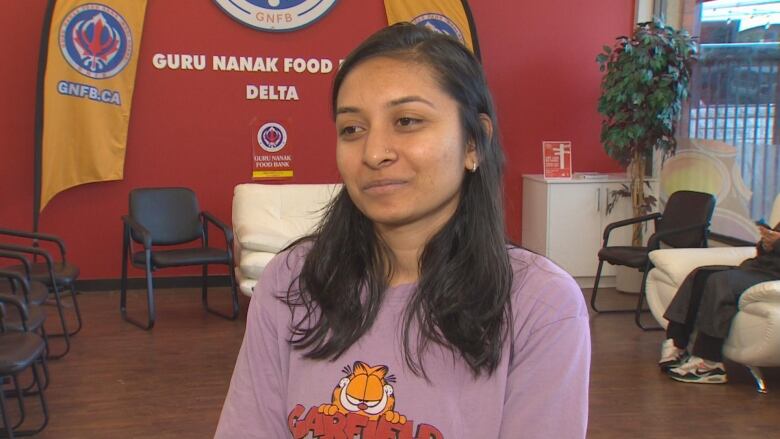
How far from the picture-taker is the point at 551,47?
6.27 meters

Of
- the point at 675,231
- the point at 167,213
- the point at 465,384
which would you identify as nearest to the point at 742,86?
the point at 675,231

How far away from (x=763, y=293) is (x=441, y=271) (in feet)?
9.57

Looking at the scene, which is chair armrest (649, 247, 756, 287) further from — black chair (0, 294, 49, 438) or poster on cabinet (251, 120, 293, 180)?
black chair (0, 294, 49, 438)

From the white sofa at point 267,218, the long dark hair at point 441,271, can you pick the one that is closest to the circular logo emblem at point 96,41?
the white sofa at point 267,218

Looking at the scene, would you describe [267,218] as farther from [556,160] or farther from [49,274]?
[556,160]

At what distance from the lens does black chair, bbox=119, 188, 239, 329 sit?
15.9 feet

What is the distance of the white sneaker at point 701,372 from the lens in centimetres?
389

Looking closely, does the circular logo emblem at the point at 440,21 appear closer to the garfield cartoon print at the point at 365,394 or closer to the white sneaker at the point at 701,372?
the white sneaker at the point at 701,372

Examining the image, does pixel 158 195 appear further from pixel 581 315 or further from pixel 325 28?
pixel 581 315

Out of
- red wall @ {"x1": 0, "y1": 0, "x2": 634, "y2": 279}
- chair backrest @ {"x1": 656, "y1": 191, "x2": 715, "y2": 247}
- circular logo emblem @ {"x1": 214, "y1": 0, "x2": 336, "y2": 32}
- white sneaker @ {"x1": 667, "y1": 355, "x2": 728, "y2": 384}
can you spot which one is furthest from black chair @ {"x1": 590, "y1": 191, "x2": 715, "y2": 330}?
circular logo emblem @ {"x1": 214, "y1": 0, "x2": 336, "y2": 32}

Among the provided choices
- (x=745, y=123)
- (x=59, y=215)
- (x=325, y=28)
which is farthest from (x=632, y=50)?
(x=59, y=215)

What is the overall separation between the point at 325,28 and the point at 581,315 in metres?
5.08

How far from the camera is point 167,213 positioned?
17.2ft

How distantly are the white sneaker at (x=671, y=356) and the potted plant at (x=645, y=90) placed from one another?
1843 mm
